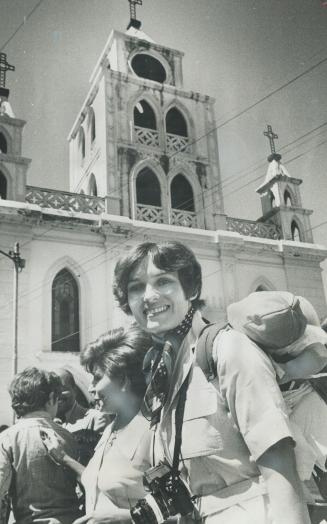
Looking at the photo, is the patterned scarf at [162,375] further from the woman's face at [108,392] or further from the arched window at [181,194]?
the arched window at [181,194]

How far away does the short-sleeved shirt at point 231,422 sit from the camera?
47.8 inches

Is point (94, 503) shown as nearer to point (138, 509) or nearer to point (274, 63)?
point (138, 509)

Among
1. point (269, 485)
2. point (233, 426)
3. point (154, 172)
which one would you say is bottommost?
point (269, 485)

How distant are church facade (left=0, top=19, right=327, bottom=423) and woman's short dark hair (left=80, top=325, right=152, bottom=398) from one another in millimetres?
8624

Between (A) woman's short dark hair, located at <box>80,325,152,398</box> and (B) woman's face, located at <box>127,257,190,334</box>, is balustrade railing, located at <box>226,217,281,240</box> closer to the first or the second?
(A) woman's short dark hair, located at <box>80,325,152,398</box>

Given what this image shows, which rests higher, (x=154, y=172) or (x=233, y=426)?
(x=154, y=172)

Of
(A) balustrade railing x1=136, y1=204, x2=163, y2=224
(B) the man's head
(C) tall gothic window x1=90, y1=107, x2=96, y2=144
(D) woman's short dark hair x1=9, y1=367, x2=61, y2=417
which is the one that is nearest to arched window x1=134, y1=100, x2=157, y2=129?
(C) tall gothic window x1=90, y1=107, x2=96, y2=144

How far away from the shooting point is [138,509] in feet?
4.65

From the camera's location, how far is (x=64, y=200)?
42.5 feet

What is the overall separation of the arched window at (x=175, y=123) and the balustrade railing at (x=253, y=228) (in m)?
3.36

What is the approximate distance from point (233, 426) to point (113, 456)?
2.67 feet

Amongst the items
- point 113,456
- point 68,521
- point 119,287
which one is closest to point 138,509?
point 113,456

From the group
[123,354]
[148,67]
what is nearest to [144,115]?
[148,67]

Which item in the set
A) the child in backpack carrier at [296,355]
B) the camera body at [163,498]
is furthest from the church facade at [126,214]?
the camera body at [163,498]
